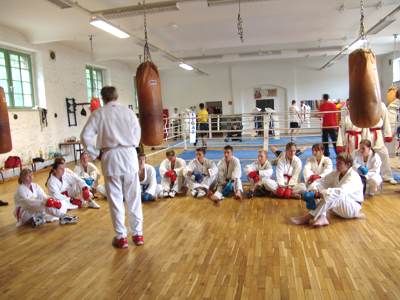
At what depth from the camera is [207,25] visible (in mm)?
9328

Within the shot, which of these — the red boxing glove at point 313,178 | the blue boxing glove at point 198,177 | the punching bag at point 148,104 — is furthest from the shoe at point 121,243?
the red boxing glove at point 313,178

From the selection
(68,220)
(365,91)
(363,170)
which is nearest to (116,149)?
(68,220)

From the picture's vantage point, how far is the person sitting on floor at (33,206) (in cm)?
438

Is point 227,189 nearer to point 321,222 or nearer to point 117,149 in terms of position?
point 321,222

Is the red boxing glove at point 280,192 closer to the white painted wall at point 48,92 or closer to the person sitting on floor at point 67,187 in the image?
the person sitting on floor at point 67,187

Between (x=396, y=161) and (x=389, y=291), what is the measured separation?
5.99 m

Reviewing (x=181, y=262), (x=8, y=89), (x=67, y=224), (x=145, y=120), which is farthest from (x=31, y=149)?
(x=181, y=262)

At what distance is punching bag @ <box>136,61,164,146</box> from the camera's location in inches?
148

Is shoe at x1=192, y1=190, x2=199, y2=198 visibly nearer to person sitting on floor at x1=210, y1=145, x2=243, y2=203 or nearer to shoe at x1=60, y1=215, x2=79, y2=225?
person sitting on floor at x1=210, y1=145, x2=243, y2=203

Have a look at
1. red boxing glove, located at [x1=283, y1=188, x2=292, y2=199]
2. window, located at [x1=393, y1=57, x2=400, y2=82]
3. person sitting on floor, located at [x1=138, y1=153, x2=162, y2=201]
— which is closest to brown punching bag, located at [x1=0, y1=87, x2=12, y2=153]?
person sitting on floor, located at [x1=138, y1=153, x2=162, y2=201]

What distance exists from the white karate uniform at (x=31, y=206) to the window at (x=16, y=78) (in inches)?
193

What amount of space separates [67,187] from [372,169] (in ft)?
14.4

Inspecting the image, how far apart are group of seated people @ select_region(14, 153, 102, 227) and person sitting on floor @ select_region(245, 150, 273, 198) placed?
2.38 metres

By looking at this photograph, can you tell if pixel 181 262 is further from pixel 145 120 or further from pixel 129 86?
pixel 129 86
